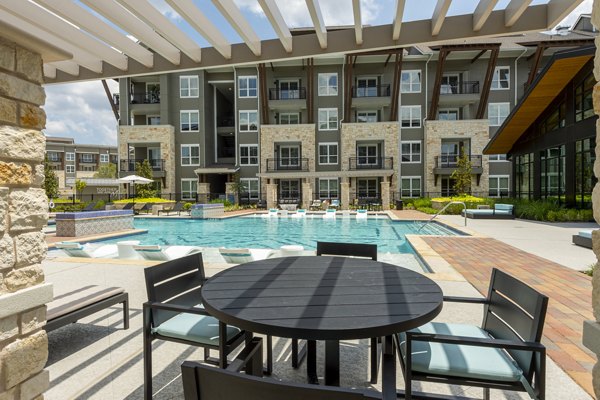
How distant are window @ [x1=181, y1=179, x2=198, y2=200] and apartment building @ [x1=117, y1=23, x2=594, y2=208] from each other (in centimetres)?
9

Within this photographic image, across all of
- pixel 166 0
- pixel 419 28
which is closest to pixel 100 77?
pixel 166 0

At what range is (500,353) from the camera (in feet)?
6.79

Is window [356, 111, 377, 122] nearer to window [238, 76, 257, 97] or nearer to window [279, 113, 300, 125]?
window [279, 113, 300, 125]

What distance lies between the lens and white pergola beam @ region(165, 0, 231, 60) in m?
2.96

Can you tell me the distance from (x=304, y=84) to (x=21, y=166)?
89.0ft

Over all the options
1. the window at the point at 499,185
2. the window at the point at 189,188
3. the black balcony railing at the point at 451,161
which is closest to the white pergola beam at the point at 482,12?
Result: the black balcony railing at the point at 451,161

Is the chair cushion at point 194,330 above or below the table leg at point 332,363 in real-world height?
above

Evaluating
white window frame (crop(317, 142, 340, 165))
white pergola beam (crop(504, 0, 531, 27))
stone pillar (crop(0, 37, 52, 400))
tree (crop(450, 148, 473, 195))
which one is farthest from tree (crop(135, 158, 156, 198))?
white pergola beam (crop(504, 0, 531, 27))

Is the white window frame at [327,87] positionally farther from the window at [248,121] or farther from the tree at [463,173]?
the tree at [463,173]

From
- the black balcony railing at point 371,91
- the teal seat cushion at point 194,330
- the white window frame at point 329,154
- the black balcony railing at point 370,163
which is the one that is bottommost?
the teal seat cushion at point 194,330

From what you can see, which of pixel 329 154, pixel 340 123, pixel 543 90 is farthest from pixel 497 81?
pixel 329 154

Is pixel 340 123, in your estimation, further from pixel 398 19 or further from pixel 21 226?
pixel 21 226

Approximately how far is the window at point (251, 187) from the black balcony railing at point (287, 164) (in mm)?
1919

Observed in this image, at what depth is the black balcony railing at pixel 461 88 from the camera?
25427 mm
